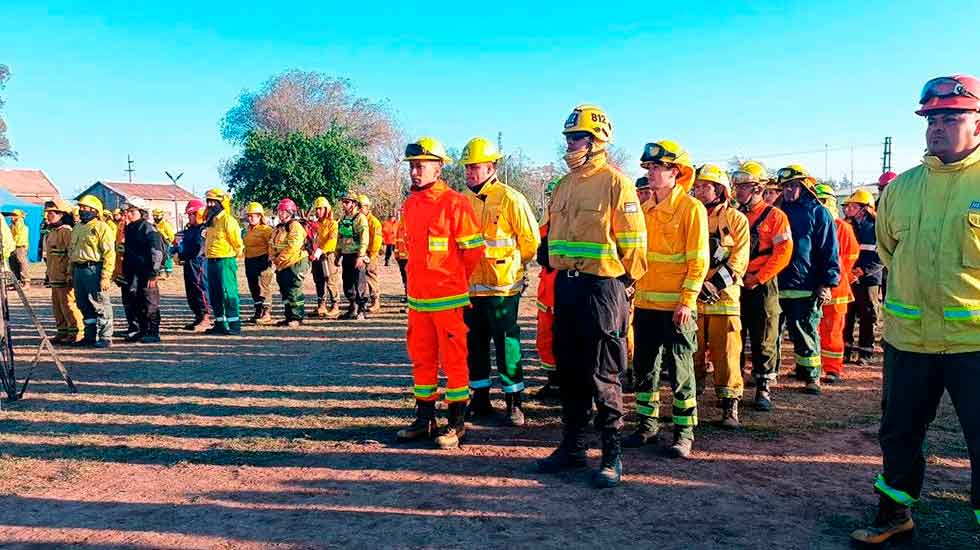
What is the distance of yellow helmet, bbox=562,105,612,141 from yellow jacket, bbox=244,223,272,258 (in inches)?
341

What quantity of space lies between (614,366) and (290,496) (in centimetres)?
232

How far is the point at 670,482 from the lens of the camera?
4.46 m

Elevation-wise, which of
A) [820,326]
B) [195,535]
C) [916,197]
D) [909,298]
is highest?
[916,197]

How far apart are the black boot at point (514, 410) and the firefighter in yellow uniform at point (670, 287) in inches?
41.2

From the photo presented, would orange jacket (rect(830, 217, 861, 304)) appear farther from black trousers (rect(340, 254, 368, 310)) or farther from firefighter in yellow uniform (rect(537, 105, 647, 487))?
black trousers (rect(340, 254, 368, 310))

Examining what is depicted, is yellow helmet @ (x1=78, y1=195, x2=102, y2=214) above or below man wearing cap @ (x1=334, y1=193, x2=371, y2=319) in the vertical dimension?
above

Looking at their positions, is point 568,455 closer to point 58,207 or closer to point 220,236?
point 220,236

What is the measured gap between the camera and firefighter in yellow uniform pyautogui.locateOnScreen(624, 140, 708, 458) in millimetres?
4914

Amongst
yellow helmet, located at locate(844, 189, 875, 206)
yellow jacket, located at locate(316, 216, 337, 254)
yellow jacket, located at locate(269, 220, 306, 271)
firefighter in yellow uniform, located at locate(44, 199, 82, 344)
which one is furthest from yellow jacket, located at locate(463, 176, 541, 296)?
firefighter in yellow uniform, located at locate(44, 199, 82, 344)

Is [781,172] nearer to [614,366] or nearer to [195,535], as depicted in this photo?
[614,366]

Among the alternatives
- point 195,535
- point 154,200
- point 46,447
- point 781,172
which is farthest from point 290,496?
point 154,200

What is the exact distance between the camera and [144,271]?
394 inches

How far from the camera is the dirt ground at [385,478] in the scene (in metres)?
3.73

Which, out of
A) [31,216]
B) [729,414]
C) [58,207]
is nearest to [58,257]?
[58,207]
